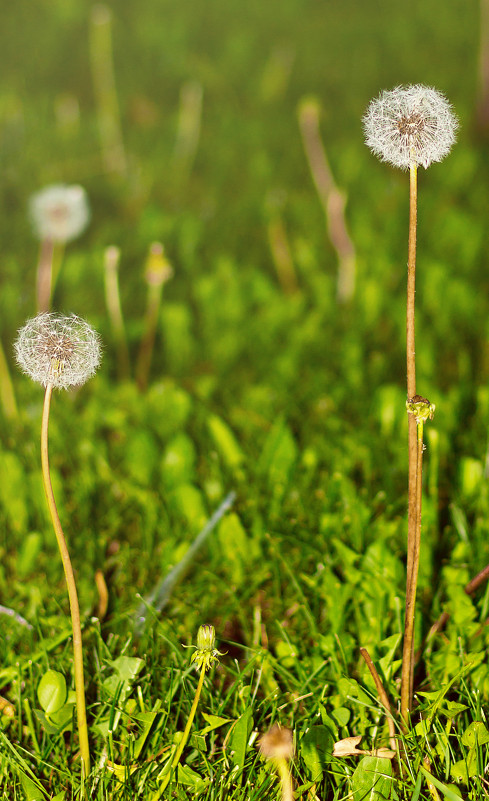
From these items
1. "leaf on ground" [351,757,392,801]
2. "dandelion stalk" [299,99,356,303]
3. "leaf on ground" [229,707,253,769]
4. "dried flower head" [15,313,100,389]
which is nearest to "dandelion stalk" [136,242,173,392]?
"dandelion stalk" [299,99,356,303]

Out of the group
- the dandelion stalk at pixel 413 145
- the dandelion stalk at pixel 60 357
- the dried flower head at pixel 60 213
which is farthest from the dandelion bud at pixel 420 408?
the dried flower head at pixel 60 213

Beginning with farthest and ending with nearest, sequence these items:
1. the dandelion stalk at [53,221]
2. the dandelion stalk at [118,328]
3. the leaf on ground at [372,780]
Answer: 1. the dandelion stalk at [53,221]
2. the dandelion stalk at [118,328]
3. the leaf on ground at [372,780]

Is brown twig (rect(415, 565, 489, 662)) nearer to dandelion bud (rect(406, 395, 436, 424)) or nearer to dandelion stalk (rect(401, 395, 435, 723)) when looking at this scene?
dandelion stalk (rect(401, 395, 435, 723))

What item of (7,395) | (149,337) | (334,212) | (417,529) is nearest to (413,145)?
(417,529)

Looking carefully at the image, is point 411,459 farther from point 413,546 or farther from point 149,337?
point 149,337

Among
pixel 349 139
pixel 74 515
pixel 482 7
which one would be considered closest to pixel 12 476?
pixel 74 515

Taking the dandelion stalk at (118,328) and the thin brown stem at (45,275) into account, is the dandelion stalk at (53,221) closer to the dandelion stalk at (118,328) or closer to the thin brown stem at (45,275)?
the thin brown stem at (45,275)
